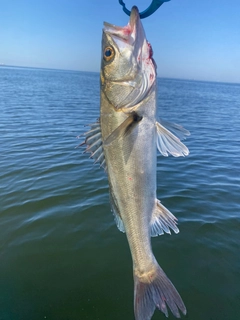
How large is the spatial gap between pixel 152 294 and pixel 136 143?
168 cm

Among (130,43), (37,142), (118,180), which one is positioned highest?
(130,43)

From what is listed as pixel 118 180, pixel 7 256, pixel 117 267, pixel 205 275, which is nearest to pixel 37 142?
pixel 7 256

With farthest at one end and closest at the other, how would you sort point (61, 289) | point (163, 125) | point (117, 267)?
1. point (117, 267)
2. point (61, 289)
3. point (163, 125)

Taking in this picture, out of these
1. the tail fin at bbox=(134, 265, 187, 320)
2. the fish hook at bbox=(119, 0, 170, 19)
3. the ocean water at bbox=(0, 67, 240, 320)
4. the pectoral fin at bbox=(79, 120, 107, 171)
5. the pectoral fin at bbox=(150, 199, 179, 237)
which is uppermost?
the fish hook at bbox=(119, 0, 170, 19)

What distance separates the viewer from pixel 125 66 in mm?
2432

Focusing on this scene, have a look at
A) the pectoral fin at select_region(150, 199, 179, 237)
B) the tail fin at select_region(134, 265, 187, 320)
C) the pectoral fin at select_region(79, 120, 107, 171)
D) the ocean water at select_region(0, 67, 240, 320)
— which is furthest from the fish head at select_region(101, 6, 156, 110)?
the ocean water at select_region(0, 67, 240, 320)

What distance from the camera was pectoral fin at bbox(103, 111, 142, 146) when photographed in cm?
245

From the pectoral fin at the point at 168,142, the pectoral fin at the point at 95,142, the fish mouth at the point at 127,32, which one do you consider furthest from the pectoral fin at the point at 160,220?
the fish mouth at the point at 127,32

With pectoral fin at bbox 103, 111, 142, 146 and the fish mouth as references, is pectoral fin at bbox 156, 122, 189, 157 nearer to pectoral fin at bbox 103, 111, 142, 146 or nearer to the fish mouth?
pectoral fin at bbox 103, 111, 142, 146

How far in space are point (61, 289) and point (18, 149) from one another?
866 centimetres

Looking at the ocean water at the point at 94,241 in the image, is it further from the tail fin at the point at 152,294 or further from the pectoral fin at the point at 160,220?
the pectoral fin at the point at 160,220

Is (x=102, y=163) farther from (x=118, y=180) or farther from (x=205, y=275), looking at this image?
(x=205, y=275)

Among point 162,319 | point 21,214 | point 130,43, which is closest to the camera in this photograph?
point 130,43

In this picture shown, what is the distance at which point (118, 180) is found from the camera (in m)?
2.70
